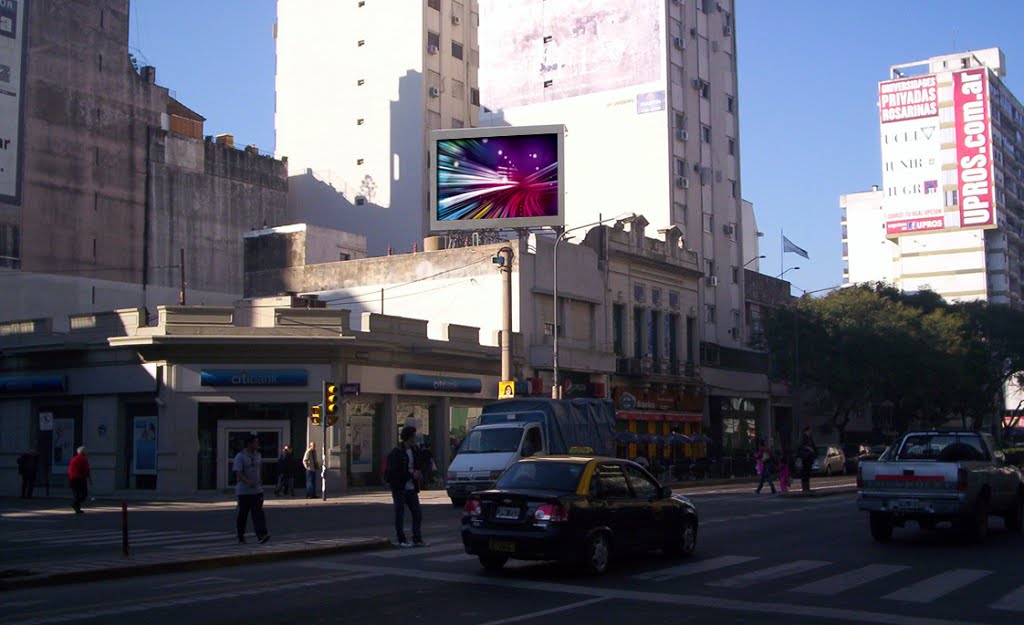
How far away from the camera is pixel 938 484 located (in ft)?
57.3

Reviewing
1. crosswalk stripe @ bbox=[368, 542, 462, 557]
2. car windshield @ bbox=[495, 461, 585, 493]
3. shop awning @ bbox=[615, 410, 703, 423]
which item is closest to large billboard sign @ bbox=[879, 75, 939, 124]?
shop awning @ bbox=[615, 410, 703, 423]

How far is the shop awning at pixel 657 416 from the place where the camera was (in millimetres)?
52750

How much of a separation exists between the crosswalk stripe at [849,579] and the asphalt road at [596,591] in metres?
0.01

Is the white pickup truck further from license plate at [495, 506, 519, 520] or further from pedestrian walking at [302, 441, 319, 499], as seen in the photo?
pedestrian walking at [302, 441, 319, 499]

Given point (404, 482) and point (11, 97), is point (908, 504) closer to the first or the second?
point (404, 482)

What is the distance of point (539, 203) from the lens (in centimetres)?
4612

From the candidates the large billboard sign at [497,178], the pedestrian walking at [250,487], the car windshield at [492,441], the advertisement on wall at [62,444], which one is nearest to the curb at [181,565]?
the pedestrian walking at [250,487]

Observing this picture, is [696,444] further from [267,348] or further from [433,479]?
[267,348]

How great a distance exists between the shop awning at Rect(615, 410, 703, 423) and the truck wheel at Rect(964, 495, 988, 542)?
3260 cm

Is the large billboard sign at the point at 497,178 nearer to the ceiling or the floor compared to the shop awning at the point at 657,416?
nearer to the ceiling

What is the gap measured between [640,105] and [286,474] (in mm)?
34626

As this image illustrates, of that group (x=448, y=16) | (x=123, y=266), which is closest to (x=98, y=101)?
(x=123, y=266)

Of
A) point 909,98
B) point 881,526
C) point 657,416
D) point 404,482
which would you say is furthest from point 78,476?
point 909,98

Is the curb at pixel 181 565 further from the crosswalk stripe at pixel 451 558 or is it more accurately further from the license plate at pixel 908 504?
the license plate at pixel 908 504
